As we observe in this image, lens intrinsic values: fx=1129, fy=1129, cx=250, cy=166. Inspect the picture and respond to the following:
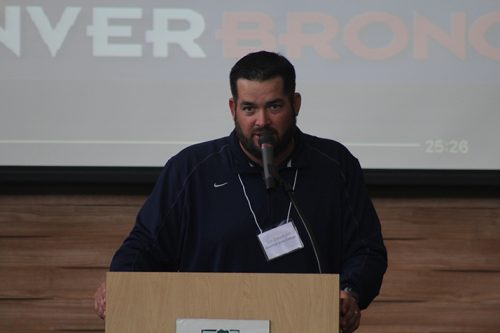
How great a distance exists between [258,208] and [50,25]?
1.68m

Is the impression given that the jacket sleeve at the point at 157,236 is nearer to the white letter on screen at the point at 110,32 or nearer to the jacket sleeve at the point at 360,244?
the jacket sleeve at the point at 360,244

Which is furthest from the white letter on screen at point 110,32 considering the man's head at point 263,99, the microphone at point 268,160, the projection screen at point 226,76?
the microphone at point 268,160

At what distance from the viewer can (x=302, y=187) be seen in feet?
10.2

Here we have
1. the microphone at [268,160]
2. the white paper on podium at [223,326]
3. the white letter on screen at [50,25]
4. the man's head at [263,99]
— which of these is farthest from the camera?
the white letter on screen at [50,25]

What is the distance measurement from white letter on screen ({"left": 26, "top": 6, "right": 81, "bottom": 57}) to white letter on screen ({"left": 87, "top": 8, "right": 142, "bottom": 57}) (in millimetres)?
82

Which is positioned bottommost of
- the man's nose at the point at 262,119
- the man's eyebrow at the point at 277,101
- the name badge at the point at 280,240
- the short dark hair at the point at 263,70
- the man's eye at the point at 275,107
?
the name badge at the point at 280,240

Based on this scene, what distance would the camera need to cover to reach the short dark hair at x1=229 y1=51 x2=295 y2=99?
3.02m

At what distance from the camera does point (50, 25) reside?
14.4ft

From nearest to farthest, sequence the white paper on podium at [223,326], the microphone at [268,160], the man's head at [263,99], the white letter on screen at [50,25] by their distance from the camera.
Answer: the white paper on podium at [223,326] < the microphone at [268,160] < the man's head at [263,99] < the white letter on screen at [50,25]

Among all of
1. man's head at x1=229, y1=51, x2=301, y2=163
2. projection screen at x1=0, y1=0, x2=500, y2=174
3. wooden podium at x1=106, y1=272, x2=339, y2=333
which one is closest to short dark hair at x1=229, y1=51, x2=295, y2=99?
man's head at x1=229, y1=51, x2=301, y2=163

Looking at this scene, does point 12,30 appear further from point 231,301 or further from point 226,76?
point 231,301

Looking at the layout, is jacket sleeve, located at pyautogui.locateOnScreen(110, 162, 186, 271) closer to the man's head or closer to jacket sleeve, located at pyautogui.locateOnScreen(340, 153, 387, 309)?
the man's head

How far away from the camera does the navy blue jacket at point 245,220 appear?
304 cm

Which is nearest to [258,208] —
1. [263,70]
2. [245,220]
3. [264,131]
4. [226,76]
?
[245,220]
